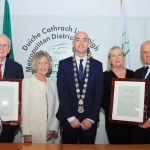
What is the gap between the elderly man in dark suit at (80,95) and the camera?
276cm

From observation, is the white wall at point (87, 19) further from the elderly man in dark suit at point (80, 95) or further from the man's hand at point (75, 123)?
the man's hand at point (75, 123)

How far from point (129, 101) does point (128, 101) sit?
1 centimetres

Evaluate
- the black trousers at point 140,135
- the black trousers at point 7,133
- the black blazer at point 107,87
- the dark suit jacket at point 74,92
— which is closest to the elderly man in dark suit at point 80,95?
the dark suit jacket at point 74,92

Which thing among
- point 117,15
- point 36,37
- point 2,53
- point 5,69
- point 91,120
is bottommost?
point 91,120

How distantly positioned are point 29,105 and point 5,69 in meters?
0.53

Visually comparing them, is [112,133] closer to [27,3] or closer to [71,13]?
[71,13]

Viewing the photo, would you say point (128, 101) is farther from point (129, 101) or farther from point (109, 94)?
point (109, 94)

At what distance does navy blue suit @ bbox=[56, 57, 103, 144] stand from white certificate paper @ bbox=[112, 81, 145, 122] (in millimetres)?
233

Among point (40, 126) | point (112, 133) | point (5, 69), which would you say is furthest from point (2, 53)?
point (112, 133)

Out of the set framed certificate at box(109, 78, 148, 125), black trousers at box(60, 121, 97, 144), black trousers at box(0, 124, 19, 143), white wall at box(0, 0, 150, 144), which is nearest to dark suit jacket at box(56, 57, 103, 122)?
black trousers at box(60, 121, 97, 144)

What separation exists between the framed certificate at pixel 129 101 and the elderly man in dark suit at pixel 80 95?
0.22 meters

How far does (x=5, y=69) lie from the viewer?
9.23 feet

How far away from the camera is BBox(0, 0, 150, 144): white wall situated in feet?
13.0

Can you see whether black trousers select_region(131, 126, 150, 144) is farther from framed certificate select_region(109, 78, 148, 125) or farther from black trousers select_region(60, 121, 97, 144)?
black trousers select_region(60, 121, 97, 144)
